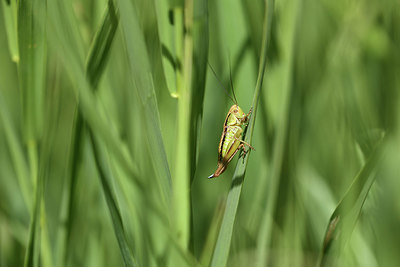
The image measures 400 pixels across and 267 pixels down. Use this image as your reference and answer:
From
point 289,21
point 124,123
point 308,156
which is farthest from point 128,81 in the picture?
point 308,156

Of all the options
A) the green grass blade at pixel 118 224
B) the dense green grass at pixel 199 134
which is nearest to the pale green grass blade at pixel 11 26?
the dense green grass at pixel 199 134

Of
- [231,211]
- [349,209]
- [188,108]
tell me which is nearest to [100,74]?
[188,108]

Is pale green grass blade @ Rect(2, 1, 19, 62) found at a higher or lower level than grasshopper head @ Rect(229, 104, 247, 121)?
higher

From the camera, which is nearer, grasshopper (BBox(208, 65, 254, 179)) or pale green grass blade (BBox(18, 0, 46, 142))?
pale green grass blade (BBox(18, 0, 46, 142))

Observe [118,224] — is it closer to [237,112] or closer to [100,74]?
[100,74]

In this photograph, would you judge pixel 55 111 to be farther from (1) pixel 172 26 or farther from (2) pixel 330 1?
(2) pixel 330 1

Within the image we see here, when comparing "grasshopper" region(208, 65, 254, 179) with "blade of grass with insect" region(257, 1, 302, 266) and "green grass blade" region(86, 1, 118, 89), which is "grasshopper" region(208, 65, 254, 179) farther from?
"green grass blade" region(86, 1, 118, 89)

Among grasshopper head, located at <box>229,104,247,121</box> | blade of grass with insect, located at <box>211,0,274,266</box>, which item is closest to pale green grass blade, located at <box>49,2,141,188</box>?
blade of grass with insect, located at <box>211,0,274,266</box>

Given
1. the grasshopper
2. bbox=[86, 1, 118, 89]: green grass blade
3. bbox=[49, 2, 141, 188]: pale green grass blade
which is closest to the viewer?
bbox=[49, 2, 141, 188]: pale green grass blade

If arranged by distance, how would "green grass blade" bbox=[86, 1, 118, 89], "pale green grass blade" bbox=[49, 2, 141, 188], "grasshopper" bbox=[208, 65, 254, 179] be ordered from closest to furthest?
"pale green grass blade" bbox=[49, 2, 141, 188] → "green grass blade" bbox=[86, 1, 118, 89] → "grasshopper" bbox=[208, 65, 254, 179]
